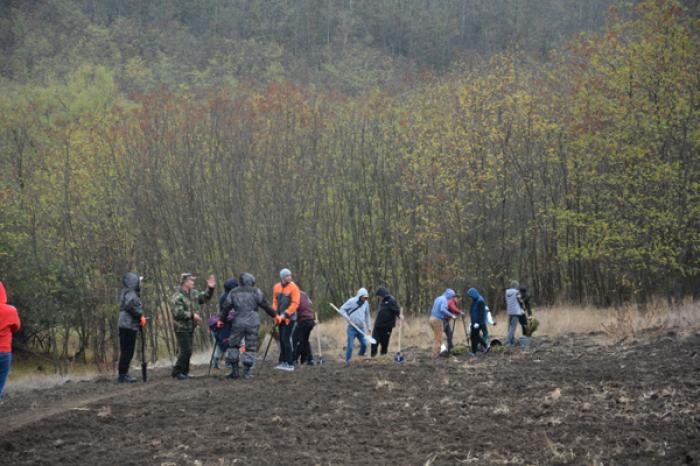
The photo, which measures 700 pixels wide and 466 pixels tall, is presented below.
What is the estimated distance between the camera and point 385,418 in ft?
40.6

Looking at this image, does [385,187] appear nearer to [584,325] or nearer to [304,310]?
[584,325]

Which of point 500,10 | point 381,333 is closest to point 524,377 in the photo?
point 381,333

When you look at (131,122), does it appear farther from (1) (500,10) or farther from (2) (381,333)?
(1) (500,10)

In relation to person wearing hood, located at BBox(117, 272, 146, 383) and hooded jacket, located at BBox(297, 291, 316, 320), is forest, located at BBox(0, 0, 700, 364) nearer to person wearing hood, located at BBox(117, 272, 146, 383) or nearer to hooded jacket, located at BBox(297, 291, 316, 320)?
hooded jacket, located at BBox(297, 291, 316, 320)

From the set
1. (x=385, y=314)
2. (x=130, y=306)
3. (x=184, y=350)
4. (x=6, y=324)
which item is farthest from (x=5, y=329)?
(x=385, y=314)

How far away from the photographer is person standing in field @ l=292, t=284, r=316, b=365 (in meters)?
19.5

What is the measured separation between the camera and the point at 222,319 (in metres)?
17.0

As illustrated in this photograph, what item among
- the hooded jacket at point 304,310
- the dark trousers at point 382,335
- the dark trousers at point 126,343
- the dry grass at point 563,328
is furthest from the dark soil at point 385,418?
the dry grass at point 563,328

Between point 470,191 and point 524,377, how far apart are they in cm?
2204

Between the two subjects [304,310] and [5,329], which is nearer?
[5,329]

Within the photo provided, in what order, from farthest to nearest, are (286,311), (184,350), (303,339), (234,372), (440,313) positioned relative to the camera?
(440,313) < (303,339) < (286,311) < (184,350) < (234,372)

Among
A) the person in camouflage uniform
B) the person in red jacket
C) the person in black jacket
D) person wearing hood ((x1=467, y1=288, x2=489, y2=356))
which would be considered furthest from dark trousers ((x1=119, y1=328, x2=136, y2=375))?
person wearing hood ((x1=467, y1=288, x2=489, y2=356))

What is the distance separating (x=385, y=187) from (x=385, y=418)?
29615mm

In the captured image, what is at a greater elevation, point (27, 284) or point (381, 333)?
point (27, 284)
